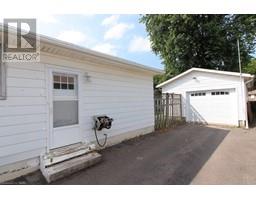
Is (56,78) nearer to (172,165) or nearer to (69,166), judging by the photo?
(69,166)

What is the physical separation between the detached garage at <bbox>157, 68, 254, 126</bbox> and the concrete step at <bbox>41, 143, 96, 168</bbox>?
8404mm

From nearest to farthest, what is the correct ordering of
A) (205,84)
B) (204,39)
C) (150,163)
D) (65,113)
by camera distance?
(150,163) < (65,113) < (205,84) < (204,39)

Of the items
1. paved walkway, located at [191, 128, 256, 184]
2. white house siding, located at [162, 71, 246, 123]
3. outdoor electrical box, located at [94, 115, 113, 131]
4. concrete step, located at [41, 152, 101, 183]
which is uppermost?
white house siding, located at [162, 71, 246, 123]

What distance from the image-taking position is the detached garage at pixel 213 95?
9719mm

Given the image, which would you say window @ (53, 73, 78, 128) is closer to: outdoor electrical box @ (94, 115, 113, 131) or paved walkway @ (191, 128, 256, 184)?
outdoor electrical box @ (94, 115, 113, 131)

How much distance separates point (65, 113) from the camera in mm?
4863

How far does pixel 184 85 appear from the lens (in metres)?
11.7

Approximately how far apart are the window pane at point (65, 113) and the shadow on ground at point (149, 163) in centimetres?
134

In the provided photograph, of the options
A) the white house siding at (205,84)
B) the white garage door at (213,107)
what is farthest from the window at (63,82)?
the white garage door at (213,107)

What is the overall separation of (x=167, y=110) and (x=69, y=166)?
290 inches

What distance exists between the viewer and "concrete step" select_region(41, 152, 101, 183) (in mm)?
3564

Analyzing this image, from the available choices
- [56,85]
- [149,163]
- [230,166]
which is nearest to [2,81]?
[56,85]

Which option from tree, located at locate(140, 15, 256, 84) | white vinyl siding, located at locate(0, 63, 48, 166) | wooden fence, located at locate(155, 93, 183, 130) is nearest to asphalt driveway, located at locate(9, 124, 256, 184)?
white vinyl siding, located at locate(0, 63, 48, 166)

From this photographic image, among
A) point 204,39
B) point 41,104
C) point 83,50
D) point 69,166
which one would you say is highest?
point 204,39
